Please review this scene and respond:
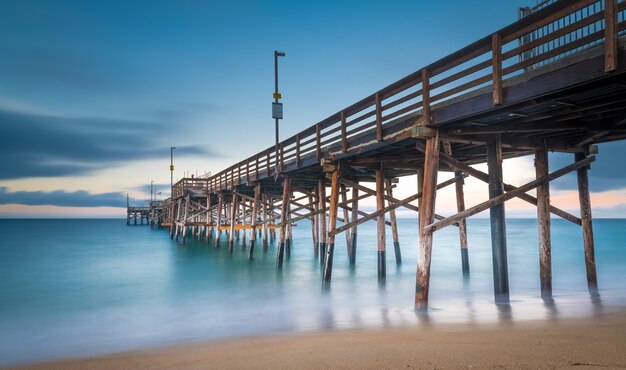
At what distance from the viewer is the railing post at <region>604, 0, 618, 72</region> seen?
169 inches

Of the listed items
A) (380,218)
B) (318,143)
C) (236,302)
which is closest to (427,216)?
(380,218)

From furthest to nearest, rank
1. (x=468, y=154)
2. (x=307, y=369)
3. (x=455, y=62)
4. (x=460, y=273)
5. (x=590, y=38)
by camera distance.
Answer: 1. (x=460, y=273)
2. (x=468, y=154)
3. (x=455, y=62)
4. (x=590, y=38)
5. (x=307, y=369)

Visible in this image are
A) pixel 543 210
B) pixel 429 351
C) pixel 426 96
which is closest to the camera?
pixel 429 351

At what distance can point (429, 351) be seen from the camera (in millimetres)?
4254

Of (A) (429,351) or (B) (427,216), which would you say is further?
(B) (427,216)

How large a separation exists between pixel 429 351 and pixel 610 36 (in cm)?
388

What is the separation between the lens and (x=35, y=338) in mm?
7371

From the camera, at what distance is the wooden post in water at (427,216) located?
6.77 meters

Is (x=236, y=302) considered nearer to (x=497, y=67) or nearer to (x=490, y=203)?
(x=490, y=203)

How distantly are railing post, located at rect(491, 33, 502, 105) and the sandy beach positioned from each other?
3101 mm

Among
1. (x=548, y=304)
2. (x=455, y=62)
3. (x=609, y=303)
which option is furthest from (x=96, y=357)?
(x=609, y=303)

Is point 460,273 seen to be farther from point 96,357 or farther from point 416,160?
point 96,357

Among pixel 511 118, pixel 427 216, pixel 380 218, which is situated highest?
pixel 511 118

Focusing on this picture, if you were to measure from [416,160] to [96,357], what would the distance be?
8.54 m
